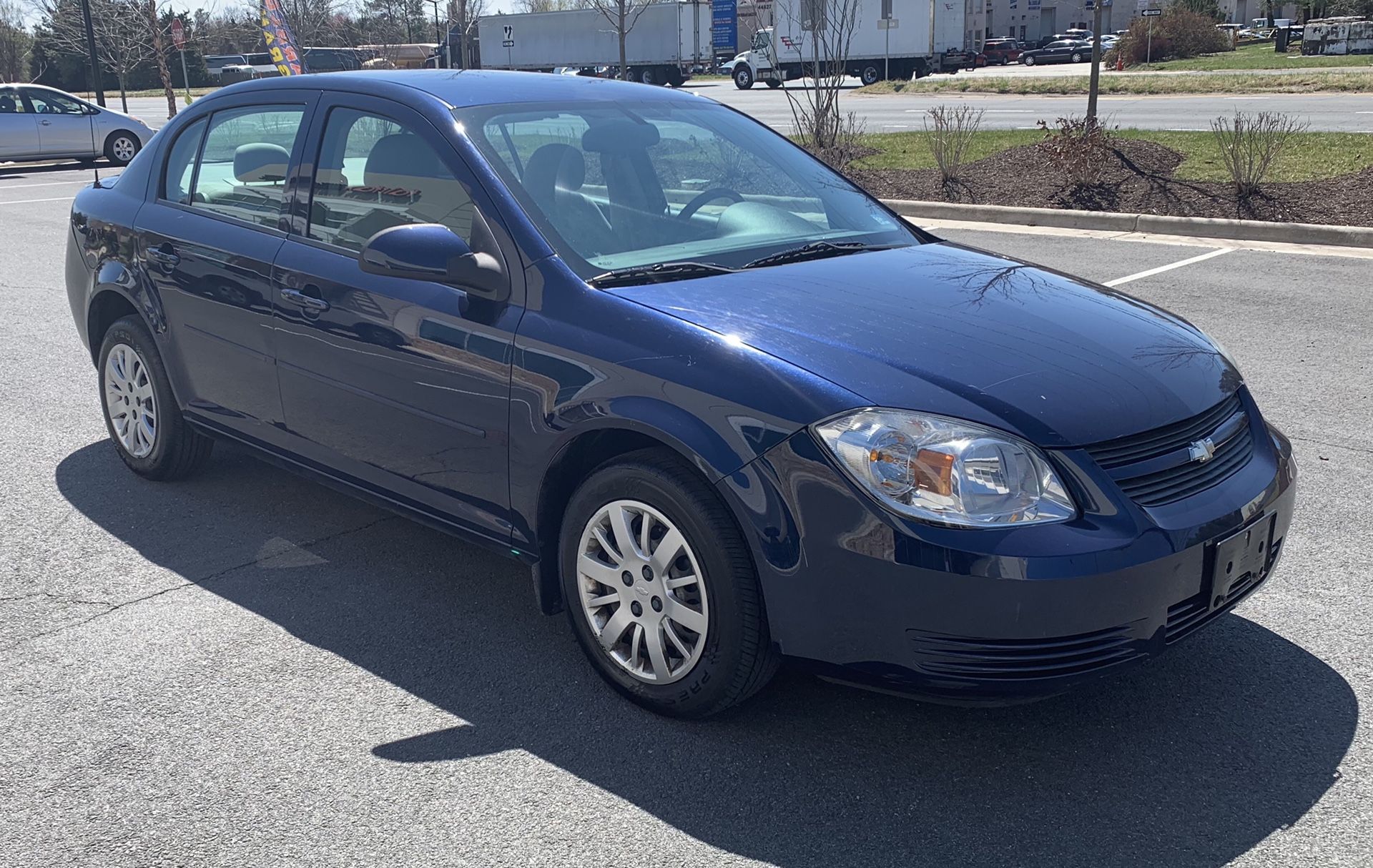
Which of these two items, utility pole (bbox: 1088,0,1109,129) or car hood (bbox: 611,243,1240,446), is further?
utility pole (bbox: 1088,0,1109,129)

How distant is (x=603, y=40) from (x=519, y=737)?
48797 millimetres

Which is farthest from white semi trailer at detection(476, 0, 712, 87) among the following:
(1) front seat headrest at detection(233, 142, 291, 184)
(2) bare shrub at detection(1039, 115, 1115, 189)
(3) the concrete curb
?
(1) front seat headrest at detection(233, 142, 291, 184)

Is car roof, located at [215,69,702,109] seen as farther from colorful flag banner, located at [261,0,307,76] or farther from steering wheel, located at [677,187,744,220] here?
colorful flag banner, located at [261,0,307,76]

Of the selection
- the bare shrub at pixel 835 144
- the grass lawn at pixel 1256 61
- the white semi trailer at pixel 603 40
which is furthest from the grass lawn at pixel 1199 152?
the white semi trailer at pixel 603 40

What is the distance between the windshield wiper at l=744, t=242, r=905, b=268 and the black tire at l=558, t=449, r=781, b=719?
0.86 metres

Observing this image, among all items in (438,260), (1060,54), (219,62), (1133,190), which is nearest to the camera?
(438,260)

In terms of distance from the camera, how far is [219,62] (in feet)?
225

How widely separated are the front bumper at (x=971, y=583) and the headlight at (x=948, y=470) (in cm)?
4

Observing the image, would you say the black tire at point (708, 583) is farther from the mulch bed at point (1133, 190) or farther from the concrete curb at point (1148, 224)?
the mulch bed at point (1133, 190)

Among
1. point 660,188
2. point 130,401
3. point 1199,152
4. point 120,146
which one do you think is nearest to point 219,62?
point 120,146

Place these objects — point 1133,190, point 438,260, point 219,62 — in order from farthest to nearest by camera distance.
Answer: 1. point 219,62
2. point 1133,190
3. point 438,260

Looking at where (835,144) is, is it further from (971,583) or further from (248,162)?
(971,583)

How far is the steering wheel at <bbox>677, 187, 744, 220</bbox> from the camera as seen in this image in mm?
4082

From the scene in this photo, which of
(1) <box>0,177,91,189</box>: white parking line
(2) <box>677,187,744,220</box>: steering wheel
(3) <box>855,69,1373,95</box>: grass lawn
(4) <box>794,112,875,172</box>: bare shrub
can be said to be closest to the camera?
(2) <box>677,187,744,220</box>: steering wheel
